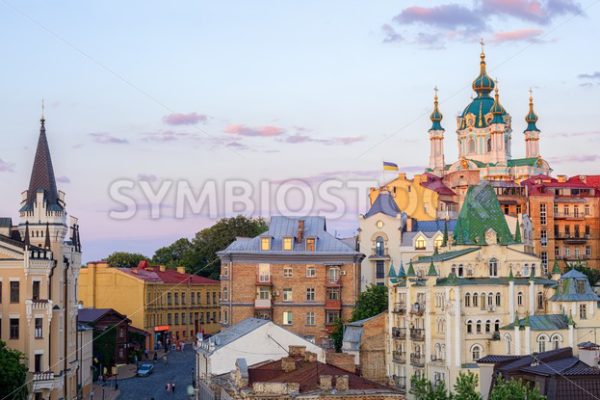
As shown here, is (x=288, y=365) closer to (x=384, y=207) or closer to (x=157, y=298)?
(x=384, y=207)

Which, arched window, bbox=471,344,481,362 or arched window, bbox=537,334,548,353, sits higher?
arched window, bbox=537,334,548,353

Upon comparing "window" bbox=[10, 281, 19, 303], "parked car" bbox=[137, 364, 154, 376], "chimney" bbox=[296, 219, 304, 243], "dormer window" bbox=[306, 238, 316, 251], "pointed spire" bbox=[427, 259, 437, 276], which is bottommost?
"parked car" bbox=[137, 364, 154, 376]

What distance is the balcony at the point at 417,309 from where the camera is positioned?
2842 inches

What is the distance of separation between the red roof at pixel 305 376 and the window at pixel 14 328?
2087 cm

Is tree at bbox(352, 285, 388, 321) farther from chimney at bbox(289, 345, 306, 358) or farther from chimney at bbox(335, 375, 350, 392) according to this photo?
chimney at bbox(335, 375, 350, 392)

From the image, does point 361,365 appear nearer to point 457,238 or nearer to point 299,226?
point 457,238

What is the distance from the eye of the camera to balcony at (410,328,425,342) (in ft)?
235

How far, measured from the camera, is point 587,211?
408 feet

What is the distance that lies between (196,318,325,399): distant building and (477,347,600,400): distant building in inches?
382

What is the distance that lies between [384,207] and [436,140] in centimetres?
6649

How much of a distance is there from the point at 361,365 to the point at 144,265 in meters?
63.3

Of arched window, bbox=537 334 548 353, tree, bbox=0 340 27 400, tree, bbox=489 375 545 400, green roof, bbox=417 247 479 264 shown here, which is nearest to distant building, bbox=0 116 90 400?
tree, bbox=0 340 27 400

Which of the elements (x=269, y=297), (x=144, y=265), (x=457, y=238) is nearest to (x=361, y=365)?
(x=457, y=238)

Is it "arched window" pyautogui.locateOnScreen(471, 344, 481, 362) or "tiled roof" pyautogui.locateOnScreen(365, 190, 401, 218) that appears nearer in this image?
"arched window" pyautogui.locateOnScreen(471, 344, 481, 362)
